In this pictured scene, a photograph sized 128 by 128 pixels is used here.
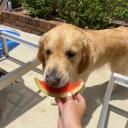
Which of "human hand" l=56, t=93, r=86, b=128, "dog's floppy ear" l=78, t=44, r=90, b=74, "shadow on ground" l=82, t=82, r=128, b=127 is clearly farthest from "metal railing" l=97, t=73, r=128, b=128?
"human hand" l=56, t=93, r=86, b=128

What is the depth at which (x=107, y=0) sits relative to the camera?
6039 millimetres

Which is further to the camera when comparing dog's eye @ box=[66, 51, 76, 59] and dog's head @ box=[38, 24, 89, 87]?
dog's eye @ box=[66, 51, 76, 59]

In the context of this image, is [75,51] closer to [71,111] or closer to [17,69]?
[17,69]

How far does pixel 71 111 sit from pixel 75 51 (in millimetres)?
1192

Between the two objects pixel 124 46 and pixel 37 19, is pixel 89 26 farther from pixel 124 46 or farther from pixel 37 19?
pixel 124 46

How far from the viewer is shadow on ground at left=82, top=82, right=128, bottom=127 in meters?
4.25

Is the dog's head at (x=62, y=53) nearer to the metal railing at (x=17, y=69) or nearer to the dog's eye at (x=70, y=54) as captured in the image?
the dog's eye at (x=70, y=54)

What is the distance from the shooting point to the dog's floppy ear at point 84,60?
139 inches

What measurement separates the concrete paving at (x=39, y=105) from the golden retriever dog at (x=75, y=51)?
483 millimetres

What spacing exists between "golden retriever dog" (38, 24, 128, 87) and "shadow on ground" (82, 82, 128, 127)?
0.54 metres

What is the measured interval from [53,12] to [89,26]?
102 centimetres

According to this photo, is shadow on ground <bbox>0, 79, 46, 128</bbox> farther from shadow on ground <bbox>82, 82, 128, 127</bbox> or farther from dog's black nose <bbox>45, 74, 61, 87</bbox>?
dog's black nose <bbox>45, 74, 61, 87</bbox>

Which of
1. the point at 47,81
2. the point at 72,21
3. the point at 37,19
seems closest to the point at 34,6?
the point at 37,19

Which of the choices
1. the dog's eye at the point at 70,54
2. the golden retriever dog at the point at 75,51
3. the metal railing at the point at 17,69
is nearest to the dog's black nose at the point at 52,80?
the golden retriever dog at the point at 75,51
